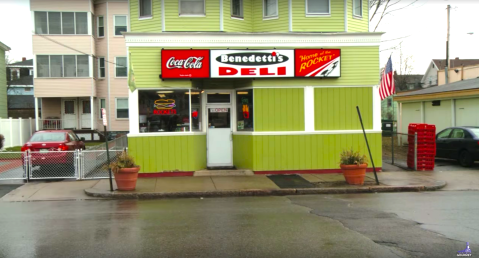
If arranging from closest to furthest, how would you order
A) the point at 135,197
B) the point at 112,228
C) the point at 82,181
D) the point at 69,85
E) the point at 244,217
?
the point at 112,228 → the point at 244,217 → the point at 135,197 → the point at 82,181 → the point at 69,85

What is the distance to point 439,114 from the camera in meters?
20.5

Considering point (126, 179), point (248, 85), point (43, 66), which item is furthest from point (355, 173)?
point (43, 66)

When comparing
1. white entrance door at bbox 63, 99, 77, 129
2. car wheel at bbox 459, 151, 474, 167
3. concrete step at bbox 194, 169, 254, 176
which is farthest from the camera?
white entrance door at bbox 63, 99, 77, 129

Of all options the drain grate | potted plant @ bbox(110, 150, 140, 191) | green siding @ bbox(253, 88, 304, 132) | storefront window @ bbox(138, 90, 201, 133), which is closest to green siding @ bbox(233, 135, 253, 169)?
green siding @ bbox(253, 88, 304, 132)

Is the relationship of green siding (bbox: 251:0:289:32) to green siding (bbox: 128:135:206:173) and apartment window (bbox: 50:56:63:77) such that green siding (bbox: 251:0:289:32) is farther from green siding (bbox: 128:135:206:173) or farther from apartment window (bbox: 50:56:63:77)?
apartment window (bbox: 50:56:63:77)

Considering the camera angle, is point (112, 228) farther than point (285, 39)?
No

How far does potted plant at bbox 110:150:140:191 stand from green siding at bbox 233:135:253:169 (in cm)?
404

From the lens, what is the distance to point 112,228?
7.11 meters

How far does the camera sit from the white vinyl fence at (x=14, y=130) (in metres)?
24.8

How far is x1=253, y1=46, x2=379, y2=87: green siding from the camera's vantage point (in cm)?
1347

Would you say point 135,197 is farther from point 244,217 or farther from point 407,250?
point 407,250

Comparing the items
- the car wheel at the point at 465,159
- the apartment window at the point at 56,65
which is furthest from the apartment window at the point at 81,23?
the car wheel at the point at 465,159

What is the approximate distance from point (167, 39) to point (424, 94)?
1481 cm

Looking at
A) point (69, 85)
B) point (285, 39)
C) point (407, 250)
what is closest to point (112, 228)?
point (407, 250)
